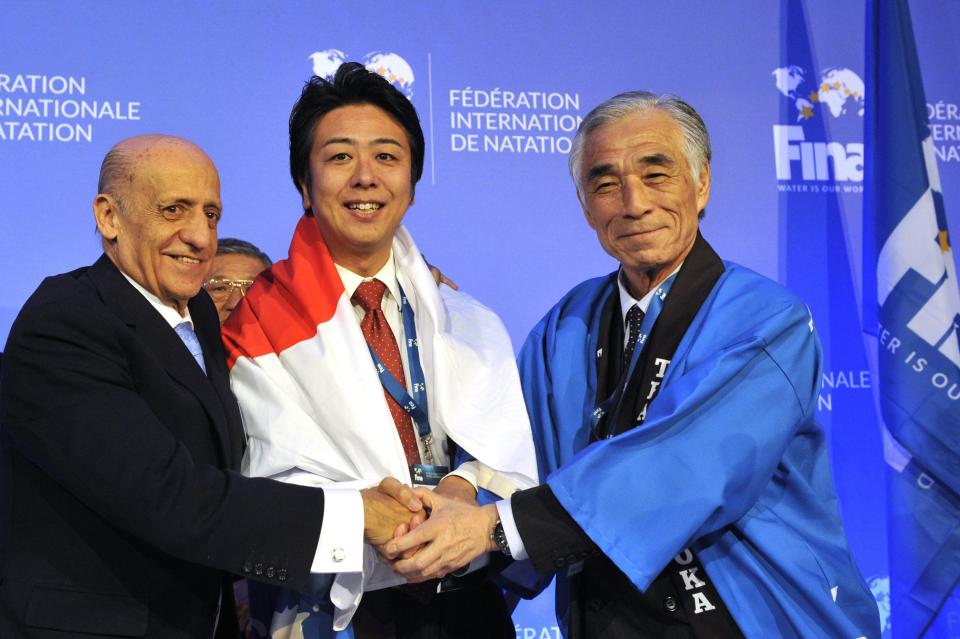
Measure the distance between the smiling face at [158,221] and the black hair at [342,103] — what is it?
439 millimetres

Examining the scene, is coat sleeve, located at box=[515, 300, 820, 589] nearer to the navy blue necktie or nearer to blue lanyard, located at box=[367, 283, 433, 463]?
the navy blue necktie

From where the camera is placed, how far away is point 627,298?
2584 mm

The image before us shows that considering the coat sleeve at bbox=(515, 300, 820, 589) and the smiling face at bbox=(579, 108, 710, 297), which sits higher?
the smiling face at bbox=(579, 108, 710, 297)

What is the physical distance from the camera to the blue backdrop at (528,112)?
3.98m

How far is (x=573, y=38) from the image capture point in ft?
14.8

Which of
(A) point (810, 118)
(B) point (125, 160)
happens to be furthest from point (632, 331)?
(A) point (810, 118)

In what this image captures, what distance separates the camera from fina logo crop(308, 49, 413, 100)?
13.9 feet

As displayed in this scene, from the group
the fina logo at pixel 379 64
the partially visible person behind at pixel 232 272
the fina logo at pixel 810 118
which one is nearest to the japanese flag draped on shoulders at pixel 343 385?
the partially visible person behind at pixel 232 272

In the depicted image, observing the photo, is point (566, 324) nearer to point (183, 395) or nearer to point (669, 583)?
point (669, 583)

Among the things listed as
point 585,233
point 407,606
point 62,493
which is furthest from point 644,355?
point 585,233

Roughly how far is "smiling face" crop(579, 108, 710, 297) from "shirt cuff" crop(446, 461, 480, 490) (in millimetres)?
636

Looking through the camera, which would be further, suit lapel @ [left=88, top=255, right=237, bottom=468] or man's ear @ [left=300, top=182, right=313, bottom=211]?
man's ear @ [left=300, top=182, right=313, bottom=211]

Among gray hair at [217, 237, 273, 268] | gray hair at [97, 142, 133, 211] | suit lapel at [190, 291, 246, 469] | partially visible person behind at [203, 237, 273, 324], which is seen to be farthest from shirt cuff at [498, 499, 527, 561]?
gray hair at [217, 237, 273, 268]

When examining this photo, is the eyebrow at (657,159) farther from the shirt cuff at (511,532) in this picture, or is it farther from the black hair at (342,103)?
the shirt cuff at (511,532)
